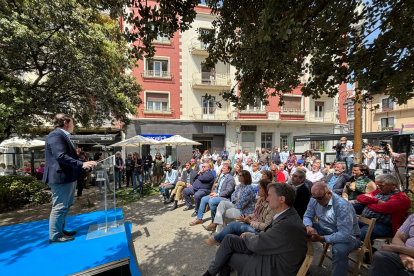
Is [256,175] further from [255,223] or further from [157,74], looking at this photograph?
[157,74]

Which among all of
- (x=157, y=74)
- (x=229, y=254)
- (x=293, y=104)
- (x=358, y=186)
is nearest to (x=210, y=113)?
(x=157, y=74)

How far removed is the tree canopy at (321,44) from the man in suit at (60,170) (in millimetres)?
2698

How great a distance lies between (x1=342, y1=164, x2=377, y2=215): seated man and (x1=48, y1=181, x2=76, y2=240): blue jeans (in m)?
4.95

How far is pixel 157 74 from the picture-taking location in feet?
54.6

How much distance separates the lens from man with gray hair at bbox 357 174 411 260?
114 inches

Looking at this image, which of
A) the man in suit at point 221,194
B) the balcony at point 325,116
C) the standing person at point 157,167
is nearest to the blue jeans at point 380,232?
the man in suit at point 221,194

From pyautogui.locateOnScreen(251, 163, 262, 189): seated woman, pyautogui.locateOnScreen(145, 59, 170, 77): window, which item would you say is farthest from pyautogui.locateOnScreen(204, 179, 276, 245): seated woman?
pyautogui.locateOnScreen(145, 59, 170, 77): window

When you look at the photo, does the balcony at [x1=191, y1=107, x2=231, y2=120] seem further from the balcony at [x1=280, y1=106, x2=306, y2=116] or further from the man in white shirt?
the man in white shirt

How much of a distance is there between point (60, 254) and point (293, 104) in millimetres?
19522

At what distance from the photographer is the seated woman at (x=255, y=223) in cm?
301

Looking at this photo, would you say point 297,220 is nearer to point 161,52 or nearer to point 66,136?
point 66,136

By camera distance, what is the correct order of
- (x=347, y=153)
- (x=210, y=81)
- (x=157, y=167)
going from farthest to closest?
(x=210, y=81)
(x=157, y=167)
(x=347, y=153)

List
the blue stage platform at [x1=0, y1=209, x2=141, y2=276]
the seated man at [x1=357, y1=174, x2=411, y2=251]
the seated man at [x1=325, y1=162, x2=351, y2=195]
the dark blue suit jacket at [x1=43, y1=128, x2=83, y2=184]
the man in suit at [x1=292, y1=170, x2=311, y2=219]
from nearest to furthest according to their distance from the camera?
1. the blue stage platform at [x1=0, y1=209, x2=141, y2=276]
2. the dark blue suit jacket at [x1=43, y1=128, x2=83, y2=184]
3. the seated man at [x1=357, y1=174, x2=411, y2=251]
4. the man in suit at [x1=292, y1=170, x2=311, y2=219]
5. the seated man at [x1=325, y1=162, x2=351, y2=195]

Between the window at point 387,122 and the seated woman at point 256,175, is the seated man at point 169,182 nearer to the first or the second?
the seated woman at point 256,175
